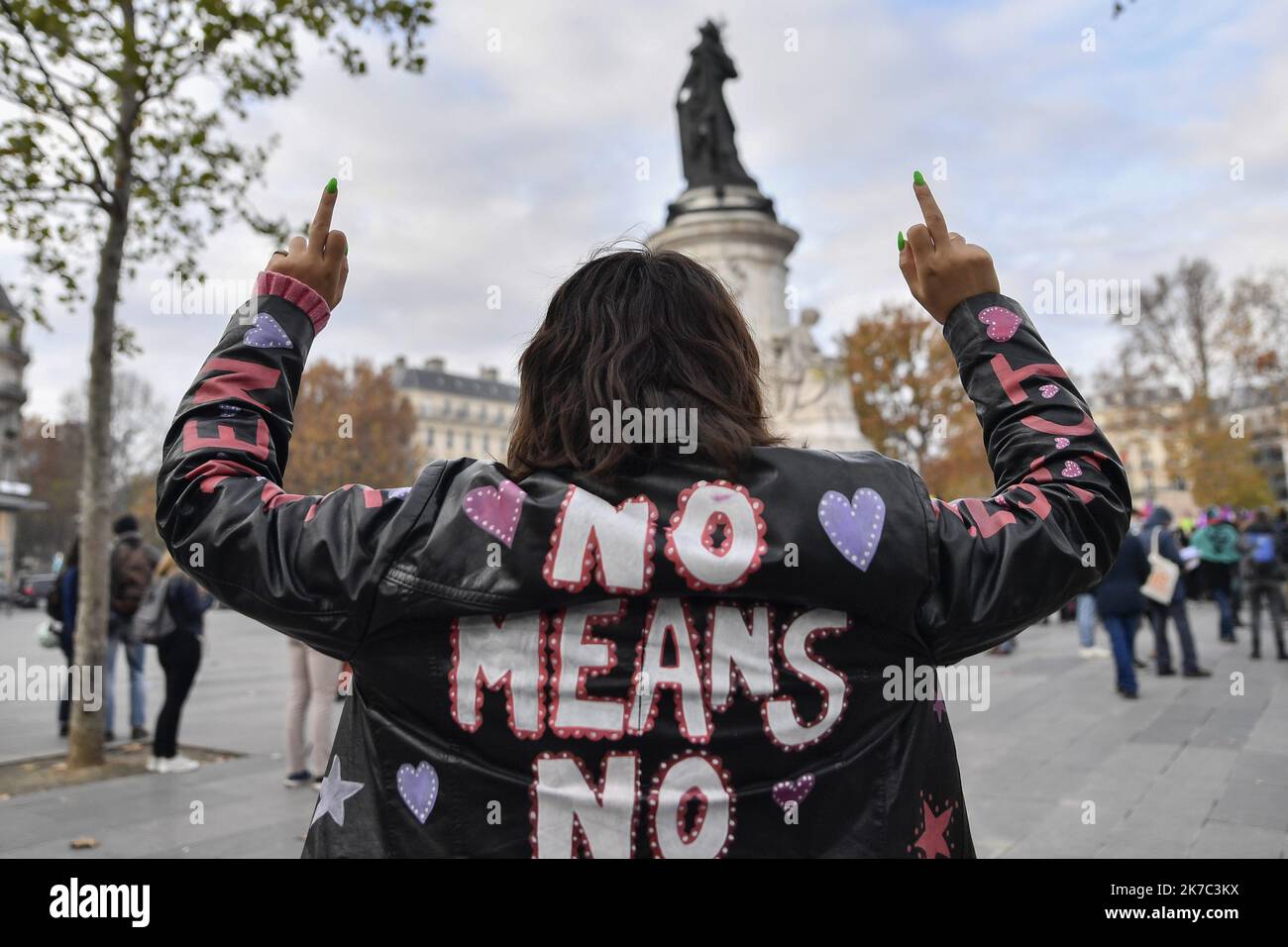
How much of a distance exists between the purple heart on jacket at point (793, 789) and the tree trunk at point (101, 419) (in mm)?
7156

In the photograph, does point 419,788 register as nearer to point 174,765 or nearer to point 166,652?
point 166,652

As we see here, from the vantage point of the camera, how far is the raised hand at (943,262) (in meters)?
1.45

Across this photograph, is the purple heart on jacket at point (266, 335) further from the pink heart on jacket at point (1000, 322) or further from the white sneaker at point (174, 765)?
the white sneaker at point (174, 765)

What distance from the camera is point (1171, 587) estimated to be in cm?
1004

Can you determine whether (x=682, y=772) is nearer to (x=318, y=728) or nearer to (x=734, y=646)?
(x=734, y=646)

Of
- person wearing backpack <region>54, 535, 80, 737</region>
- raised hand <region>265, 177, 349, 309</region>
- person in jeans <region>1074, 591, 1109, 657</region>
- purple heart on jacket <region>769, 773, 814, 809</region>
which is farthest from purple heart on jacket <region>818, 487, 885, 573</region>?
person in jeans <region>1074, 591, 1109, 657</region>

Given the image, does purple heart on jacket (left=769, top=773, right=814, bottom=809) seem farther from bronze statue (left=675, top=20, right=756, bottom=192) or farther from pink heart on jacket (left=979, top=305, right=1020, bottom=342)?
bronze statue (left=675, top=20, right=756, bottom=192)

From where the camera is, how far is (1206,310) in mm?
35656

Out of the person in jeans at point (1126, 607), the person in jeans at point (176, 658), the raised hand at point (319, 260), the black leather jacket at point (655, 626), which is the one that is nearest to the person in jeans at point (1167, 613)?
the person in jeans at point (1126, 607)

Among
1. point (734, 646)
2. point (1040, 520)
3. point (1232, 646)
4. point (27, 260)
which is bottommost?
Result: point (1232, 646)

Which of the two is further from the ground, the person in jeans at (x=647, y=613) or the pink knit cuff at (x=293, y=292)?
the pink knit cuff at (x=293, y=292)
